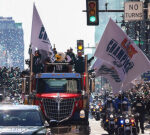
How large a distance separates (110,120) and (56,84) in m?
2.70

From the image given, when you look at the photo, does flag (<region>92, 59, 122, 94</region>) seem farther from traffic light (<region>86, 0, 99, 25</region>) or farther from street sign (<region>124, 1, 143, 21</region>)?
traffic light (<region>86, 0, 99, 25</region>)

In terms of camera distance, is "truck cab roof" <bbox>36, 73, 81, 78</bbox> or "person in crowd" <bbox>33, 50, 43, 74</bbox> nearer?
"truck cab roof" <bbox>36, 73, 81, 78</bbox>

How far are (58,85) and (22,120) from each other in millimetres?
9277

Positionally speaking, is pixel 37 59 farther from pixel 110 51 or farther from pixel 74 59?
A: pixel 110 51

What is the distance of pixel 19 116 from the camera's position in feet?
Result: 44.0

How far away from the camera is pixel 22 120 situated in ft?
43.5

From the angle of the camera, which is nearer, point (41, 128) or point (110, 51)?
point (41, 128)

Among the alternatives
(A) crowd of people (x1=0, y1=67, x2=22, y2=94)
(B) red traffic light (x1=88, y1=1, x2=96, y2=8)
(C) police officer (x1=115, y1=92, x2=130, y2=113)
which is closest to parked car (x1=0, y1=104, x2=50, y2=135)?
(C) police officer (x1=115, y1=92, x2=130, y2=113)

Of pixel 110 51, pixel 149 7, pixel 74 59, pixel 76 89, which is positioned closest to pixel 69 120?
pixel 76 89

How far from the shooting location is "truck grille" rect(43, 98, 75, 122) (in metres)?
21.9

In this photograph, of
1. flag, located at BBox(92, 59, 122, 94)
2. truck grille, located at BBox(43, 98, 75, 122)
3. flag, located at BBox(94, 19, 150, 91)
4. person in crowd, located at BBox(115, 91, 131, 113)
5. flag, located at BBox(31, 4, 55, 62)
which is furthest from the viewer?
flag, located at BBox(92, 59, 122, 94)

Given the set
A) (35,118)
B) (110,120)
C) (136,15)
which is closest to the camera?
(35,118)

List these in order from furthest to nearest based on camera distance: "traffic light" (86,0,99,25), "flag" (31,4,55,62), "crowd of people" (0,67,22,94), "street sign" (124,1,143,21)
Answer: "crowd of people" (0,67,22,94) → "flag" (31,4,55,62) → "street sign" (124,1,143,21) → "traffic light" (86,0,99,25)

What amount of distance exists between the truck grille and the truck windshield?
50 centimetres
